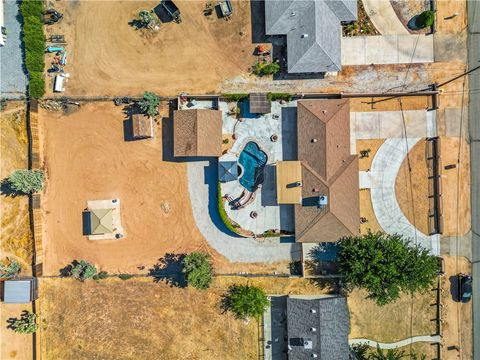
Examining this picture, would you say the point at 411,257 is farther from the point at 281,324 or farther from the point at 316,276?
the point at 281,324

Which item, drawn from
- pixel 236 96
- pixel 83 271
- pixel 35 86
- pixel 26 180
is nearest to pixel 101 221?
pixel 83 271

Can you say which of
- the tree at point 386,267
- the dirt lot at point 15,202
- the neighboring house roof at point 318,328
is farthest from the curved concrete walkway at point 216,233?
the dirt lot at point 15,202

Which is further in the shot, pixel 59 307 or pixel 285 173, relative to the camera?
pixel 59 307

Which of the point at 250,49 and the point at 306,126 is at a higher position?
the point at 250,49

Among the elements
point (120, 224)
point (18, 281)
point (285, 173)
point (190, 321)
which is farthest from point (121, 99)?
point (190, 321)

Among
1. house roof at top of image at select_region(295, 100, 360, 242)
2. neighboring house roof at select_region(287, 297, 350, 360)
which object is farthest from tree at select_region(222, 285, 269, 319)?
house roof at top of image at select_region(295, 100, 360, 242)

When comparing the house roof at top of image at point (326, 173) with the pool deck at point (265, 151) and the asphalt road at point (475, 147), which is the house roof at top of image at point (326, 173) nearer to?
the pool deck at point (265, 151)
